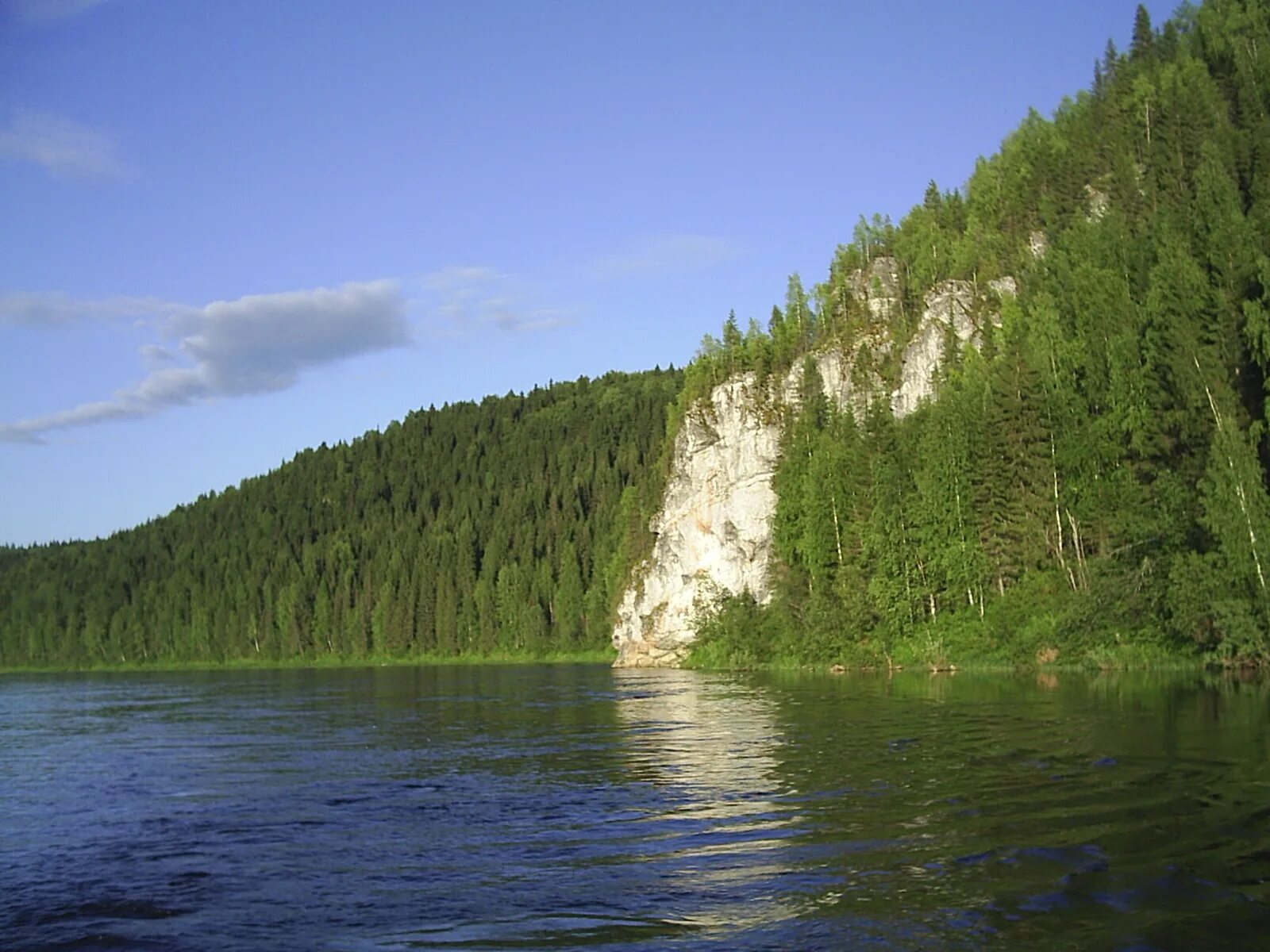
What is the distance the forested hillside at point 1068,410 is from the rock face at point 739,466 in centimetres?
205

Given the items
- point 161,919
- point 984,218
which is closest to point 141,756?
point 161,919

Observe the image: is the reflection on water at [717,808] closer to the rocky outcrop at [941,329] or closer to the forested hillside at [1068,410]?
the forested hillside at [1068,410]

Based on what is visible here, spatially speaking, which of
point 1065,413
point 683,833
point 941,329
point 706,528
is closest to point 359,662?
point 706,528

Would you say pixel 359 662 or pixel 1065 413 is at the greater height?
pixel 1065 413

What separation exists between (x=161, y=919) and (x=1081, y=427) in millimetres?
63096

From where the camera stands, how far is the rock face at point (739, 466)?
3989 inches

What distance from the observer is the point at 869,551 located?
268 ft

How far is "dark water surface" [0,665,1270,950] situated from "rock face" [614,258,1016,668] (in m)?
59.5

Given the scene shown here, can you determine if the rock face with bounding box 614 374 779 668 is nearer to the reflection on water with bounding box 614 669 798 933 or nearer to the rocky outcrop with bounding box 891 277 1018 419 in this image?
the rocky outcrop with bounding box 891 277 1018 419

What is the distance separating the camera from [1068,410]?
226 ft

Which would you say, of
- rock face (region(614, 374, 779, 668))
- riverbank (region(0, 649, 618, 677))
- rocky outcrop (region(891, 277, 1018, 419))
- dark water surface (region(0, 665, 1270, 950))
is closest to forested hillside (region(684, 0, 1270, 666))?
rocky outcrop (region(891, 277, 1018, 419))

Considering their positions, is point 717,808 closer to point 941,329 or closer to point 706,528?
point 941,329

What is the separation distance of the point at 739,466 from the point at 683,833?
91.3 metres

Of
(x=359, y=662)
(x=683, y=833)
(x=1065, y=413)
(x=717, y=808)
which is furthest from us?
(x=359, y=662)
